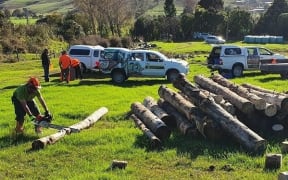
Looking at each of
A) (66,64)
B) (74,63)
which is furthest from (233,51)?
(66,64)

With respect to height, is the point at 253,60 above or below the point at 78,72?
above

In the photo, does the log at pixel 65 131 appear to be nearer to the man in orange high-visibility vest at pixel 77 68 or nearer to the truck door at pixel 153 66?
the truck door at pixel 153 66

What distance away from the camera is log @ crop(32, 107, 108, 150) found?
497 inches

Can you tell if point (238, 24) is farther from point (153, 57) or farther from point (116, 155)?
point (116, 155)

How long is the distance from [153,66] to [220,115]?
49.5 ft

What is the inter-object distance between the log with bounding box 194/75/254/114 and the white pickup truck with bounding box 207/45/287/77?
37.3 feet

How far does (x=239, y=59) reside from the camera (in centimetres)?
2936

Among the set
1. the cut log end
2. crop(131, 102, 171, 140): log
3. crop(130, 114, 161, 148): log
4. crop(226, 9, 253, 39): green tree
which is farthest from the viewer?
crop(226, 9, 253, 39): green tree

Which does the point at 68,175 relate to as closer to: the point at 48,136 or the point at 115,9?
the point at 48,136

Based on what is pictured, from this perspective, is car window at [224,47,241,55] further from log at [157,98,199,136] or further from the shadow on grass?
the shadow on grass

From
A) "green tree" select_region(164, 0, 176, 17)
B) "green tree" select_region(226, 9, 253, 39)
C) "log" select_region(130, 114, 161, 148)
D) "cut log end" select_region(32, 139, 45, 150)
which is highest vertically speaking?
"green tree" select_region(164, 0, 176, 17)

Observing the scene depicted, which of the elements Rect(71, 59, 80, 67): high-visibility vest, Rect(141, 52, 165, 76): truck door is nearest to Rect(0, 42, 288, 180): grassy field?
Rect(141, 52, 165, 76): truck door

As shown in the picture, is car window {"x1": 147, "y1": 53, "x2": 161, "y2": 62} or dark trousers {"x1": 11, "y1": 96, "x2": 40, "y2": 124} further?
car window {"x1": 147, "y1": 53, "x2": 161, "y2": 62}

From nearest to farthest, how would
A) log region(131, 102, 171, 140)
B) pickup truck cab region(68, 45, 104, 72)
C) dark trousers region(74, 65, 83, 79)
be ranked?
log region(131, 102, 171, 140), dark trousers region(74, 65, 83, 79), pickup truck cab region(68, 45, 104, 72)
